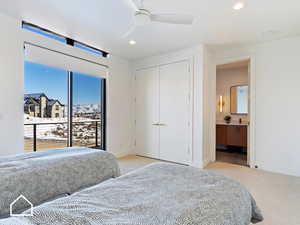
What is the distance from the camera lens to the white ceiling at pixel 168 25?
233cm

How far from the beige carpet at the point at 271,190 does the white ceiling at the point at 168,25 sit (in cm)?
256

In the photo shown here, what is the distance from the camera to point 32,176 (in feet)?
5.38

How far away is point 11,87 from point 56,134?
1.43m

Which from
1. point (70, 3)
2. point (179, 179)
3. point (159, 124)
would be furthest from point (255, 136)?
point (70, 3)

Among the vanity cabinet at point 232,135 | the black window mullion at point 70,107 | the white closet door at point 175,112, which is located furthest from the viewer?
the vanity cabinet at point 232,135

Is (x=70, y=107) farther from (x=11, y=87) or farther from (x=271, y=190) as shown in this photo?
(x=271, y=190)

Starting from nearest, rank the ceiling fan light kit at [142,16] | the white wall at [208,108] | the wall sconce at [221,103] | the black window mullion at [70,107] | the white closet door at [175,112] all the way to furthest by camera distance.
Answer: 1. the ceiling fan light kit at [142,16]
2. the black window mullion at [70,107]
3. the white wall at [208,108]
4. the white closet door at [175,112]
5. the wall sconce at [221,103]

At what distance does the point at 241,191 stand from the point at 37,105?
365cm

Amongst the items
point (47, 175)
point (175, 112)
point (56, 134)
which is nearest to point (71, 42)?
point (56, 134)

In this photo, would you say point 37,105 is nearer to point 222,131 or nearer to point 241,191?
point 241,191

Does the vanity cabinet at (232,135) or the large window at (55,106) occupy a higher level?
the large window at (55,106)

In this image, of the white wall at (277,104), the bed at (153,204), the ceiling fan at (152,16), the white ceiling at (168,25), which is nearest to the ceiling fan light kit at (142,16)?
the ceiling fan at (152,16)

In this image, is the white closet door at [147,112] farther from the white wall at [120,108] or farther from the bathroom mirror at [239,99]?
the bathroom mirror at [239,99]

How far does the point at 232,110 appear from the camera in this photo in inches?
217
